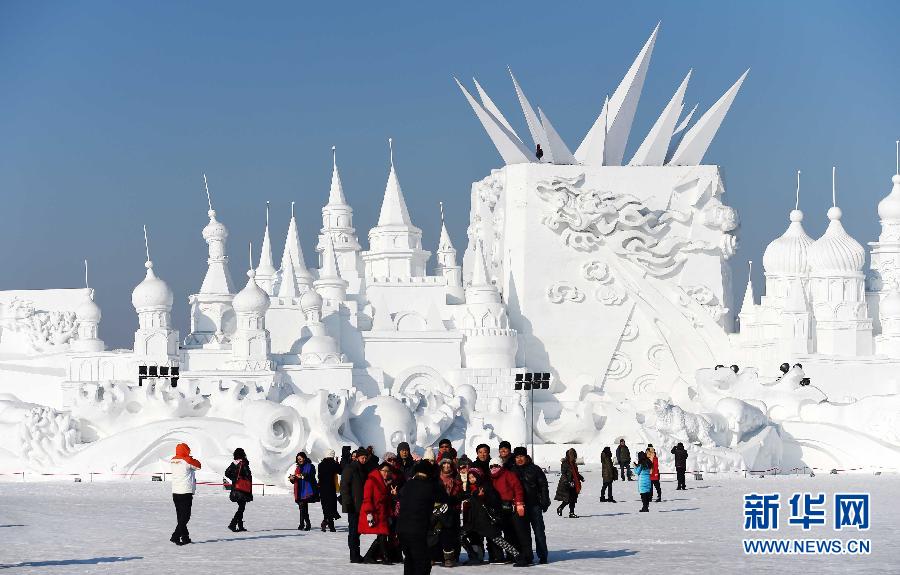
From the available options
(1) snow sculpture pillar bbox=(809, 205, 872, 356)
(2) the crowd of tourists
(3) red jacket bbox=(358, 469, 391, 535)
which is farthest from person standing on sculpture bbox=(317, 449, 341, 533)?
(1) snow sculpture pillar bbox=(809, 205, 872, 356)

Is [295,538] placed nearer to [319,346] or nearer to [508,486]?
[508,486]

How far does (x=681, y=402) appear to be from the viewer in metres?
47.8

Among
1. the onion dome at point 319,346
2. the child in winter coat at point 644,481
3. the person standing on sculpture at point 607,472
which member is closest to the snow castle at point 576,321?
the onion dome at point 319,346

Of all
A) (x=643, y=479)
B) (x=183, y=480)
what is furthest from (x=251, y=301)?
(x=183, y=480)

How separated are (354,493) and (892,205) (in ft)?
123

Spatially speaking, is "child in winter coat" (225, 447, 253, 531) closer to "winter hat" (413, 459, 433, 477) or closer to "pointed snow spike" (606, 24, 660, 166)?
"winter hat" (413, 459, 433, 477)

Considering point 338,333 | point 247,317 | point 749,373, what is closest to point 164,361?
point 247,317

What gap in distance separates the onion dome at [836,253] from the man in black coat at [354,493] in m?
33.1

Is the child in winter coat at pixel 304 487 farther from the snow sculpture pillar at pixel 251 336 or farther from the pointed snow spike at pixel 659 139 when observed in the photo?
the pointed snow spike at pixel 659 139

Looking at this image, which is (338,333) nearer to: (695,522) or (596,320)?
(596,320)

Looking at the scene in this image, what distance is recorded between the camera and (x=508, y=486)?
15875 mm

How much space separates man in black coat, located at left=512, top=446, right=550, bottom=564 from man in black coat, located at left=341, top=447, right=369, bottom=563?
1.55m

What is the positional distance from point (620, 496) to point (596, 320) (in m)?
23.1

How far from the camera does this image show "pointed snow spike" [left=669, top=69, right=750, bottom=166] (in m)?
51.5
